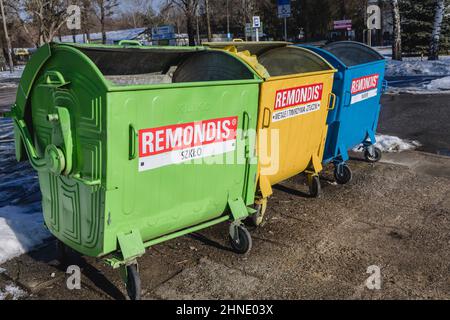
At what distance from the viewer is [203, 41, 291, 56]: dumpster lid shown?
4566 millimetres

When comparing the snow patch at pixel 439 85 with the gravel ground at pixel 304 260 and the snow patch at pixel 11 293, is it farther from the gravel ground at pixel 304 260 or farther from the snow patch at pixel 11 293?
the snow patch at pixel 11 293


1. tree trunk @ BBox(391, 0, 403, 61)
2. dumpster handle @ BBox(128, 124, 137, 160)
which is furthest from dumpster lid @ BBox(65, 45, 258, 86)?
tree trunk @ BBox(391, 0, 403, 61)

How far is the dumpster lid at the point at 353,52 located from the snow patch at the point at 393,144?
139 centimetres

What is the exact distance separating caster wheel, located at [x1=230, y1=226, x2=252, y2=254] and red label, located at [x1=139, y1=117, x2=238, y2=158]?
81 cm

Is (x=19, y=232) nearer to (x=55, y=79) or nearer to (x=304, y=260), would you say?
(x=55, y=79)

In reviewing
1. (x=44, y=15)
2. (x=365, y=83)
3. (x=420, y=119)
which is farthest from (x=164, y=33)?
(x=365, y=83)

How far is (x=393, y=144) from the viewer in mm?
7180

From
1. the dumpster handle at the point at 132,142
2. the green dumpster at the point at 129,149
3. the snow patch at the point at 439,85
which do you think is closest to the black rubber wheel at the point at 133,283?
the green dumpster at the point at 129,149

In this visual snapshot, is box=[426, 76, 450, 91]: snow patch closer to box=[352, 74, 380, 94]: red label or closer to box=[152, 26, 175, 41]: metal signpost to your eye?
box=[352, 74, 380, 94]: red label

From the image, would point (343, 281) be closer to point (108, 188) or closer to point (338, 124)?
point (108, 188)

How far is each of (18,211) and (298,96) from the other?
3.09 meters

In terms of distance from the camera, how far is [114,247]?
2.96m

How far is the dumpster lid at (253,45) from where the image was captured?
4.57 meters
